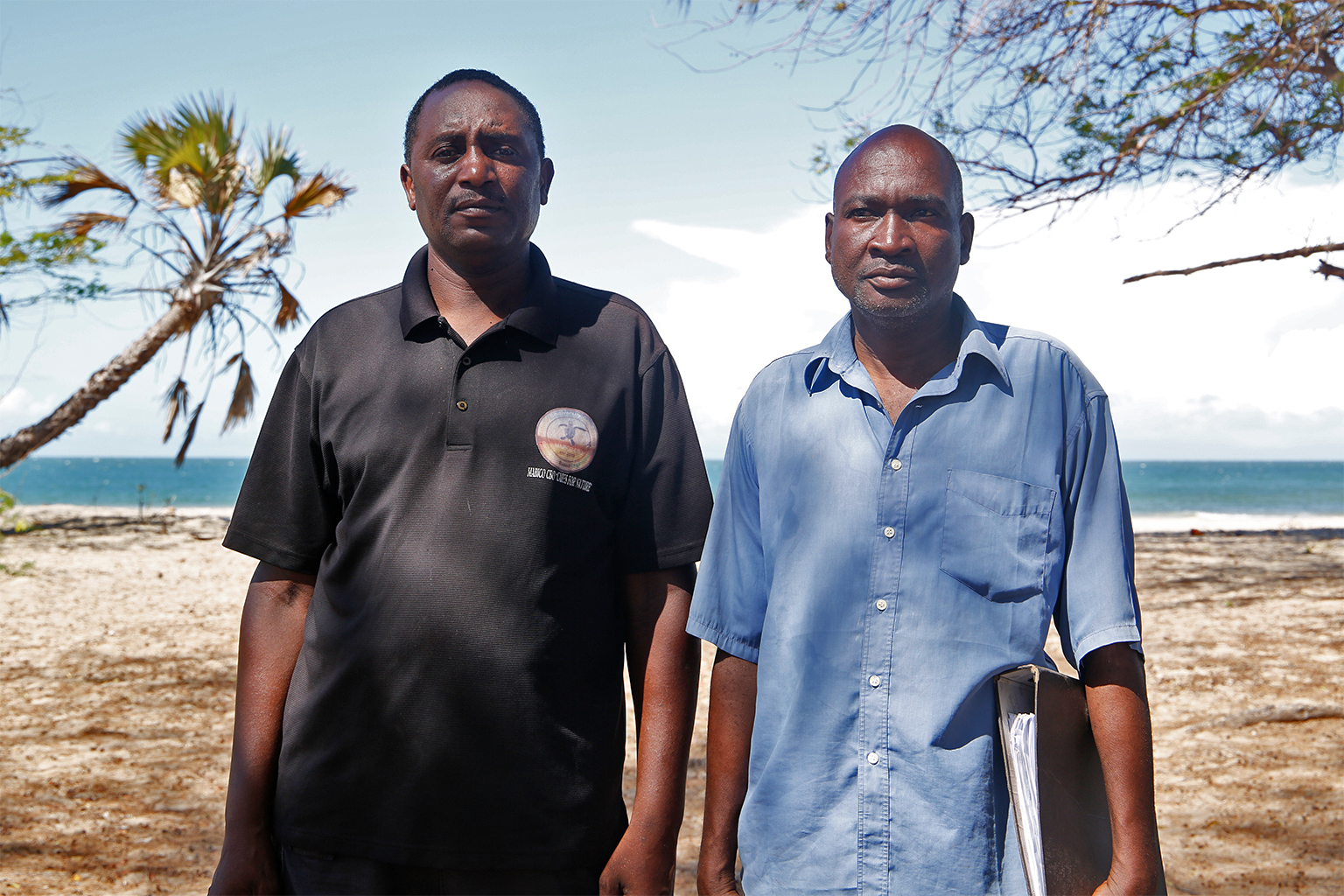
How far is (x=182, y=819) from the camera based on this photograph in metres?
4.45

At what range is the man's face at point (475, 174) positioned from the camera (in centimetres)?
199

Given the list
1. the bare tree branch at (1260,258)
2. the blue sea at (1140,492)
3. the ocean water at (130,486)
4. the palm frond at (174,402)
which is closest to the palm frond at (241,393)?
the palm frond at (174,402)

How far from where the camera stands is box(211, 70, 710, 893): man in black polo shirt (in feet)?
6.06

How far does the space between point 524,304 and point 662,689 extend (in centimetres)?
84

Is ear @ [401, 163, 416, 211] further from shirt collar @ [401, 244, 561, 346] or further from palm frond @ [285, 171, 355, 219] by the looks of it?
palm frond @ [285, 171, 355, 219]

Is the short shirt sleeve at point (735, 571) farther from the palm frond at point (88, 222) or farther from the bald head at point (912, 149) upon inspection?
the palm frond at point (88, 222)

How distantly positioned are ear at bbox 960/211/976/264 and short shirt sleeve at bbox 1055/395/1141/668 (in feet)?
1.24

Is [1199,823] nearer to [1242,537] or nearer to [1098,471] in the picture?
[1098,471]

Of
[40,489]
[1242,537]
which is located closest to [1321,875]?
[1242,537]

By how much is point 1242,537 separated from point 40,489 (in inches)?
2602

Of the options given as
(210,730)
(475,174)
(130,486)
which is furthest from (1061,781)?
(130,486)

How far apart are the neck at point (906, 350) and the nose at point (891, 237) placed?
0.41 ft

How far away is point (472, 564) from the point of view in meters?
1.85

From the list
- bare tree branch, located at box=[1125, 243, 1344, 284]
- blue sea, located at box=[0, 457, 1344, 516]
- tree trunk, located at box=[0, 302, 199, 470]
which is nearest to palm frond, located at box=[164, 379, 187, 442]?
tree trunk, located at box=[0, 302, 199, 470]
